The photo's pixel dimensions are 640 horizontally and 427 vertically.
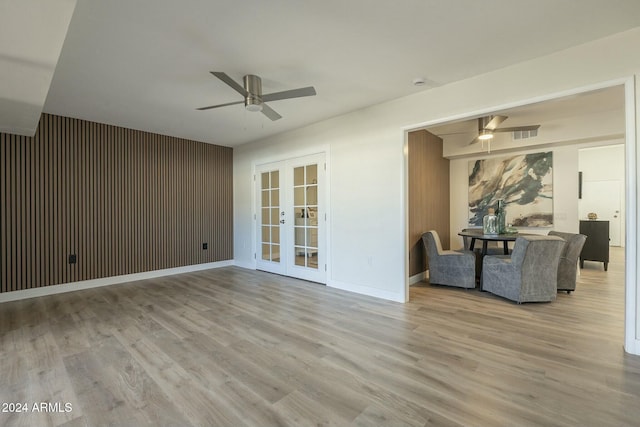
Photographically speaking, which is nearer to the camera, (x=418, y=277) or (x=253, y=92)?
(x=253, y=92)

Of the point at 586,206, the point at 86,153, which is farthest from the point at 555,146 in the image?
the point at 86,153

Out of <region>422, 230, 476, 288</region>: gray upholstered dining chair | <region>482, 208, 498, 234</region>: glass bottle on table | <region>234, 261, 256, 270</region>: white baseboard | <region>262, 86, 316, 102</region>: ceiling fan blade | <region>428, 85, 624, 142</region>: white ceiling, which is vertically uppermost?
<region>428, 85, 624, 142</region>: white ceiling

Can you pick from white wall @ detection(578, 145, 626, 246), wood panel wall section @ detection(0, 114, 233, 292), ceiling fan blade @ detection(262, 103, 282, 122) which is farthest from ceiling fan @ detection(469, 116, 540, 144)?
white wall @ detection(578, 145, 626, 246)

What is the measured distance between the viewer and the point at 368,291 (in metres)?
3.91

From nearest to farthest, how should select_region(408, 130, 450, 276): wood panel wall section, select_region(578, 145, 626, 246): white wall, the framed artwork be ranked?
select_region(408, 130, 450, 276): wood panel wall section
the framed artwork
select_region(578, 145, 626, 246): white wall

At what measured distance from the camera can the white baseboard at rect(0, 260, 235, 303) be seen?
12.6 ft

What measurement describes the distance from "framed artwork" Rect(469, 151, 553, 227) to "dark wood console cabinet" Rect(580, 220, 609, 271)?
4.45 ft

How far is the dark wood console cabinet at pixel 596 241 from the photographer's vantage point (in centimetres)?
533

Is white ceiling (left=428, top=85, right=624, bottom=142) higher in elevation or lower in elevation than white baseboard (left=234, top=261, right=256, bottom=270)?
higher

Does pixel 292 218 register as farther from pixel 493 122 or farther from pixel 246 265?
pixel 493 122

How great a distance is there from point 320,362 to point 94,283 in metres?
4.21

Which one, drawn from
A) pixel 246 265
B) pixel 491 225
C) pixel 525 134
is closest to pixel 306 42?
pixel 491 225

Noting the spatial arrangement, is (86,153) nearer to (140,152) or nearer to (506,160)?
(140,152)

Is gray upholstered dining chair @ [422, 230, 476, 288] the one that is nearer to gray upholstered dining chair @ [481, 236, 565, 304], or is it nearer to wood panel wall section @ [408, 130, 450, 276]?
wood panel wall section @ [408, 130, 450, 276]
